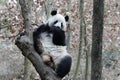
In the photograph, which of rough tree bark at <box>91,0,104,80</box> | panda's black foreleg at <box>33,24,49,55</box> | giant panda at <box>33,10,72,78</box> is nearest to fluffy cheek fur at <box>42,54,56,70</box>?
giant panda at <box>33,10,72,78</box>

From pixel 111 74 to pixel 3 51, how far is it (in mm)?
5293

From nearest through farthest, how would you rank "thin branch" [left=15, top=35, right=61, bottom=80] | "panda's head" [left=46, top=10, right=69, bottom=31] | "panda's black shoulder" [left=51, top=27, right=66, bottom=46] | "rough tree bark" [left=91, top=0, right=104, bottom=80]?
"rough tree bark" [left=91, top=0, right=104, bottom=80], "thin branch" [left=15, top=35, right=61, bottom=80], "panda's black shoulder" [left=51, top=27, right=66, bottom=46], "panda's head" [left=46, top=10, right=69, bottom=31]

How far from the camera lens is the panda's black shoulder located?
5.09 metres

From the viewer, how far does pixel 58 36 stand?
16.7ft

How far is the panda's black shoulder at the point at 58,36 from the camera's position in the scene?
509cm

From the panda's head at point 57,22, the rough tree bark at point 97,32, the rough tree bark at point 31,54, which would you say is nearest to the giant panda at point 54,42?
the panda's head at point 57,22

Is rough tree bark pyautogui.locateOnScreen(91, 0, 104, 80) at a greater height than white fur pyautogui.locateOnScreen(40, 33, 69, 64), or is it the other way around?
rough tree bark pyautogui.locateOnScreen(91, 0, 104, 80)

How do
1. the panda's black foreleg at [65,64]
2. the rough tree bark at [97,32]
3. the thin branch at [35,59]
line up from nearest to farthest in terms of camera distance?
the rough tree bark at [97,32] < the thin branch at [35,59] < the panda's black foreleg at [65,64]

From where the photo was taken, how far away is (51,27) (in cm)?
527

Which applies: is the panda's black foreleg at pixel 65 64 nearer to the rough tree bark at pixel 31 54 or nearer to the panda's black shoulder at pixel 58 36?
the panda's black shoulder at pixel 58 36

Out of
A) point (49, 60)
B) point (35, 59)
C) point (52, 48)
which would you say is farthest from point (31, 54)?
point (52, 48)

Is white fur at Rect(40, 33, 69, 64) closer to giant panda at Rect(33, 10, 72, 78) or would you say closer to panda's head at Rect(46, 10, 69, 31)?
giant panda at Rect(33, 10, 72, 78)

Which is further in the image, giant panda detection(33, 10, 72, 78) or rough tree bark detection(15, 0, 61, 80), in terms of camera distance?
giant panda detection(33, 10, 72, 78)

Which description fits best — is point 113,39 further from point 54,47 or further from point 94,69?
point 94,69
